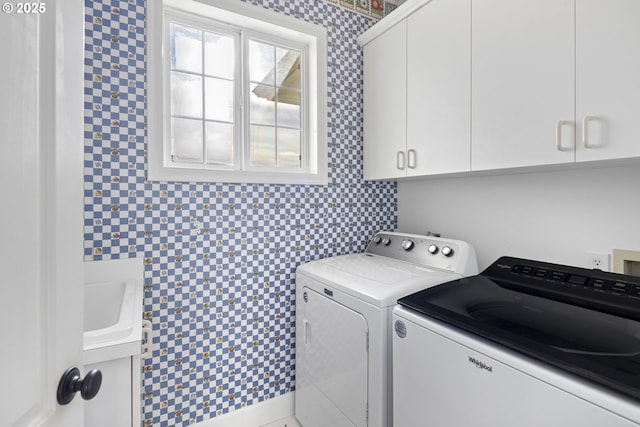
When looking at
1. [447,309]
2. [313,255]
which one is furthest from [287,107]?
[447,309]

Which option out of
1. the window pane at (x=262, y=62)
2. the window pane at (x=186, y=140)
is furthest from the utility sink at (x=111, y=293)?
the window pane at (x=262, y=62)

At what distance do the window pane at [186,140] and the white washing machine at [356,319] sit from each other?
3.13 ft

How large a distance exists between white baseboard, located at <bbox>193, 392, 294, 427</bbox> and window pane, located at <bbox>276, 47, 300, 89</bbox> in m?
2.08

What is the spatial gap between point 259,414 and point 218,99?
1962mm

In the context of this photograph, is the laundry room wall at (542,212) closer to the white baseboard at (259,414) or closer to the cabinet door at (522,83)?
the cabinet door at (522,83)

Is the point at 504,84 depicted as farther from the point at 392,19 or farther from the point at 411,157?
the point at 392,19

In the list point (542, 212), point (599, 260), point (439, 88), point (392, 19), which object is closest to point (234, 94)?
point (392, 19)

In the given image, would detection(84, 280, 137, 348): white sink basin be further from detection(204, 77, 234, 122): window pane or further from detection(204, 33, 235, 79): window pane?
detection(204, 33, 235, 79): window pane

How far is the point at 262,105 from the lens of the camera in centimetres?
205

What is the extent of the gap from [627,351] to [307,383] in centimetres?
150

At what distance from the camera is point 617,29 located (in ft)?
3.38

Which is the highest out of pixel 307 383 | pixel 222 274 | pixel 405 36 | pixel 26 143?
pixel 405 36

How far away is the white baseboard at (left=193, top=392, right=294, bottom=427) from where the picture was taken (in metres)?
1.81

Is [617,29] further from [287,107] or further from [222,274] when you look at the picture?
[222,274]
